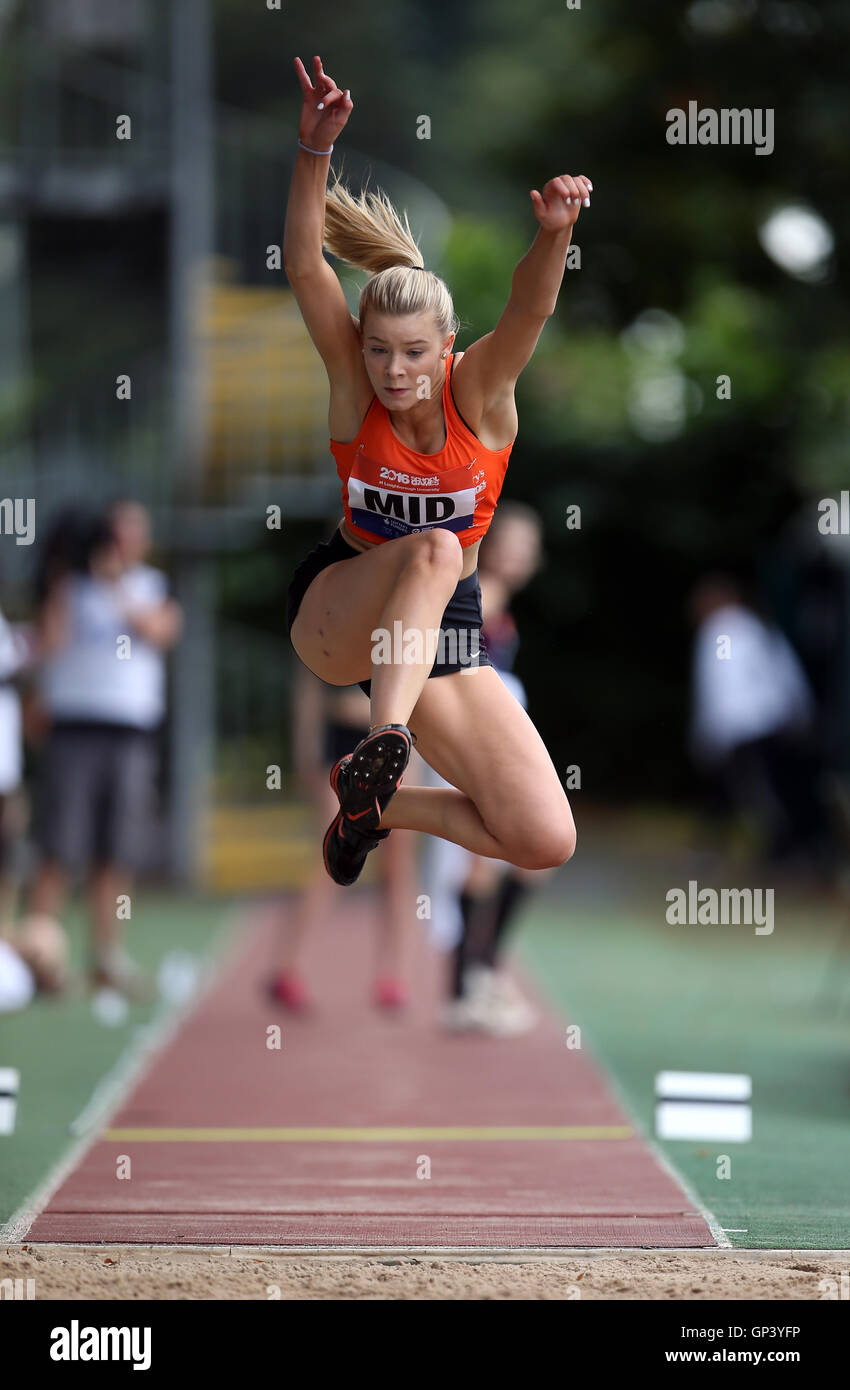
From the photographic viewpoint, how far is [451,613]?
438 cm

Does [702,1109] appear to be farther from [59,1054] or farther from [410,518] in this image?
[59,1054]

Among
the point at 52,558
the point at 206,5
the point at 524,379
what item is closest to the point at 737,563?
the point at 524,379

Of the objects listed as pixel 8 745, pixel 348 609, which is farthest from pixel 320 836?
pixel 348 609

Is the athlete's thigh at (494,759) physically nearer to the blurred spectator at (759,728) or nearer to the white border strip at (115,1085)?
the white border strip at (115,1085)

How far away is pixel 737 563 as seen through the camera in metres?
18.9

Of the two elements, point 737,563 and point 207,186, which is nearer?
point 207,186

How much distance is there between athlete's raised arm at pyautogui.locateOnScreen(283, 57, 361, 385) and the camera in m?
3.95

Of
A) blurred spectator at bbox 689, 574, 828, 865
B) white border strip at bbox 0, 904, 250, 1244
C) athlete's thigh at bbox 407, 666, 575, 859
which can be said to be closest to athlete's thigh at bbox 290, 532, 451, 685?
athlete's thigh at bbox 407, 666, 575, 859

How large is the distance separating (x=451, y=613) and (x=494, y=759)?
41 cm

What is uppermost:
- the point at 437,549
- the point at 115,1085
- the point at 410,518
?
the point at 410,518

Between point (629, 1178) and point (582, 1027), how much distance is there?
9.31 feet

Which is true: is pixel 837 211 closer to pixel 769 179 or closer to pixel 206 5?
pixel 769 179

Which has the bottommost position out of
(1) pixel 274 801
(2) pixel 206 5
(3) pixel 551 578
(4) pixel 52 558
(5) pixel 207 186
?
(1) pixel 274 801

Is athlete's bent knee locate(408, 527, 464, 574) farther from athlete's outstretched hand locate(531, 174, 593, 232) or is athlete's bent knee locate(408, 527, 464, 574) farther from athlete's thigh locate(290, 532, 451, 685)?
athlete's outstretched hand locate(531, 174, 593, 232)
